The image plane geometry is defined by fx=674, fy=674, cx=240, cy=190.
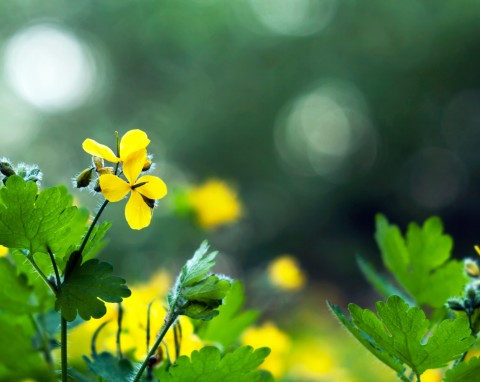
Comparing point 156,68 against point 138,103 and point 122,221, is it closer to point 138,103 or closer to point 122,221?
point 138,103

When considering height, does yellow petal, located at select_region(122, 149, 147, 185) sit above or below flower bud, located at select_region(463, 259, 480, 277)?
above

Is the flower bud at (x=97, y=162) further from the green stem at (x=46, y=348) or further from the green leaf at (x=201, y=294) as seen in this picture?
the green stem at (x=46, y=348)

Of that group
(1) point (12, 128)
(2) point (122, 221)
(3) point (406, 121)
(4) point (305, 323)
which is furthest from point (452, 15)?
(4) point (305, 323)

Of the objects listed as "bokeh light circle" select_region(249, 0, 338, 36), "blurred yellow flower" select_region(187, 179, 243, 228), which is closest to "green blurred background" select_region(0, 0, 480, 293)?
"bokeh light circle" select_region(249, 0, 338, 36)

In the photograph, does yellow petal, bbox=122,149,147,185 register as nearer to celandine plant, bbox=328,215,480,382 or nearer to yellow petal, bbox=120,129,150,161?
yellow petal, bbox=120,129,150,161

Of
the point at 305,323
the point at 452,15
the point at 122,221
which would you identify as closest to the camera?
the point at 305,323

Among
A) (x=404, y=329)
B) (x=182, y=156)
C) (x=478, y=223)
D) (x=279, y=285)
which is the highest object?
(x=182, y=156)

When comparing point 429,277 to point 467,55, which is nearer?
point 429,277
